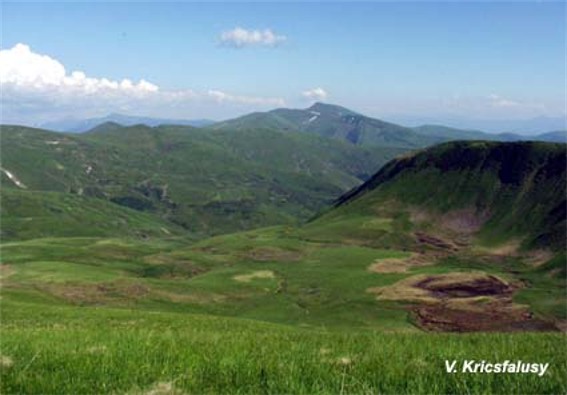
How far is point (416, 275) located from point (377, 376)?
520ft

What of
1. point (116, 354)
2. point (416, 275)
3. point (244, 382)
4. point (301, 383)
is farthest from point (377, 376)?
point (416, 275)

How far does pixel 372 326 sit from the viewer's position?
117312 millimetres

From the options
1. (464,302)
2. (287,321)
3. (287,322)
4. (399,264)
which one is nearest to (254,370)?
(287,322)

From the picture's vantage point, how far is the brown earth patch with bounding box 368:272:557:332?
12119 cm

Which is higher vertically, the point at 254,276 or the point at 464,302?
the point at 464,302

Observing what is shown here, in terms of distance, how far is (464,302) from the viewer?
462 ft

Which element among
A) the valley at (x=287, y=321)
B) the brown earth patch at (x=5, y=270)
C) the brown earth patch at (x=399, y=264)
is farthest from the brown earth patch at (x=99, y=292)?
the brown earth patch at (x=399, y=264)

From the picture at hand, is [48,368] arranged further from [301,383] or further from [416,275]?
[416,275]

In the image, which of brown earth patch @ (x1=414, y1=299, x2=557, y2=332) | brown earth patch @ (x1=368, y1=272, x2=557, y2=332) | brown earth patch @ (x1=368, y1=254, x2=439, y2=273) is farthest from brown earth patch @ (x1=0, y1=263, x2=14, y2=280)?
brown earth patch @ (x1=414, y1=299, x2=557, y2=332)

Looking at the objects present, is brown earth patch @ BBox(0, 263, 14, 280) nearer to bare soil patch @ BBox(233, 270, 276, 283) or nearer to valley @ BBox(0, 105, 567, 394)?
valley @ BBox(0, 105, 567, 394)

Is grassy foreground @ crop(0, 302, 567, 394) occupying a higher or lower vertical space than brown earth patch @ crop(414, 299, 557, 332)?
higher

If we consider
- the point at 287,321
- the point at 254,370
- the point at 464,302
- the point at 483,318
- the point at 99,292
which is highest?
the point at 254,370

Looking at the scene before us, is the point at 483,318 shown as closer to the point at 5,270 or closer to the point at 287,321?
the point at 287,321

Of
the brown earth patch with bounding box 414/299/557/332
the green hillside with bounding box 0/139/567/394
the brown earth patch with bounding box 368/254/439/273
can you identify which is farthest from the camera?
the brown earth patch with bounding box 368/254/439/273
